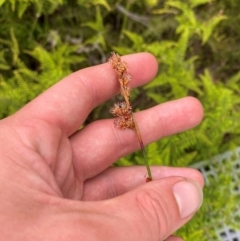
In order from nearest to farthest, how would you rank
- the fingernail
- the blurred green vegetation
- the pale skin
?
the pale skin → the fingernail → the blurred green vegetation

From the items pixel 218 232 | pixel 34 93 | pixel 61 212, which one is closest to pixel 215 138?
pixel 218 232

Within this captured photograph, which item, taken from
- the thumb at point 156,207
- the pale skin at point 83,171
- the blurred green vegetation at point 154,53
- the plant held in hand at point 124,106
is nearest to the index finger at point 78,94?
the pale skin at point 83,171

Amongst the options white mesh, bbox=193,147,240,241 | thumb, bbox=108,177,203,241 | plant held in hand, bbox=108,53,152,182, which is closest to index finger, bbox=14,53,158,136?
plant held in hand, bbox=108,53,152,182

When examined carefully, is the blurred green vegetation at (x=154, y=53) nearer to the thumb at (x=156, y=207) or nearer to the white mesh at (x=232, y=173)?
the white mesh at (x=232, y=173)

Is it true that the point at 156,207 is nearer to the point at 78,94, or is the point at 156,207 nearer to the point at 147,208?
the point at 147,208

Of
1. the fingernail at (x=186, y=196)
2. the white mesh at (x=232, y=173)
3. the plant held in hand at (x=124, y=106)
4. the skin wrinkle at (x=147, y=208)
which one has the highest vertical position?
the plant held in hand at (x=124, y=106)

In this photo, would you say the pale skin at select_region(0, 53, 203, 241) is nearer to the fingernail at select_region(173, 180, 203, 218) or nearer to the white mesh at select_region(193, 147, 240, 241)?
the fingernail at select_region(173, 180, 203, 218)

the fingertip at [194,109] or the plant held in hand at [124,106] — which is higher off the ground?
the plant held in hand at [124,106]
